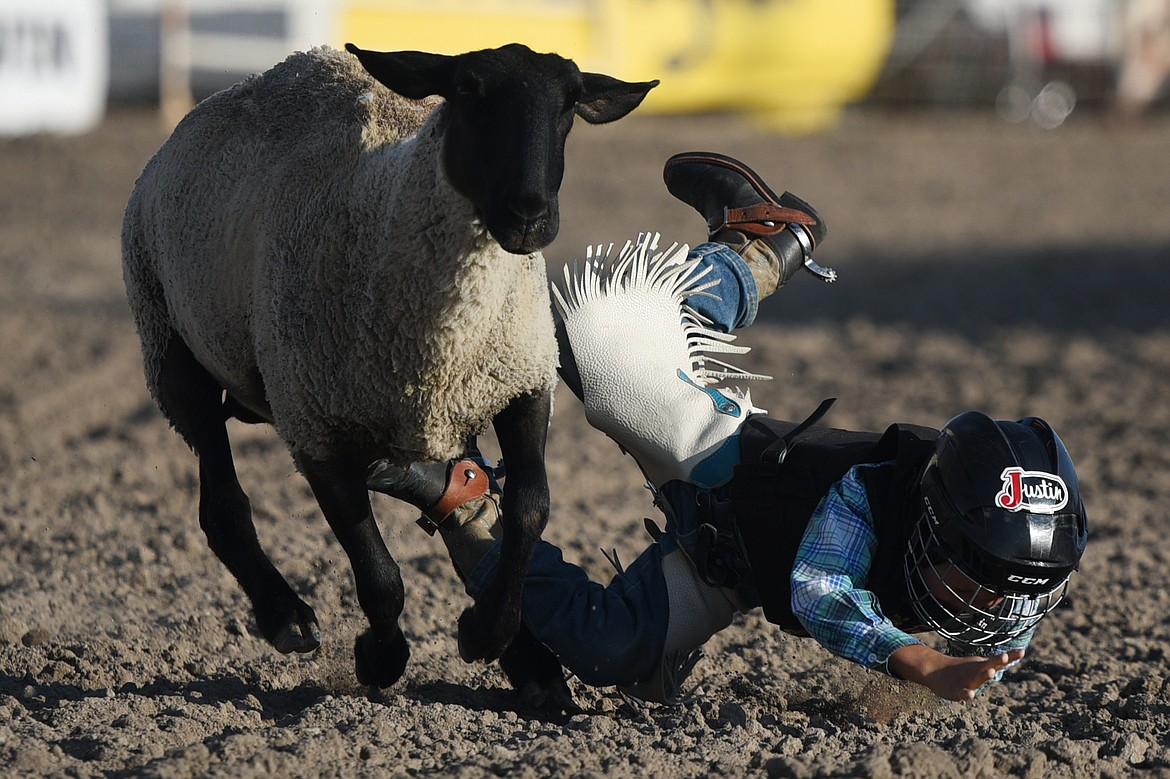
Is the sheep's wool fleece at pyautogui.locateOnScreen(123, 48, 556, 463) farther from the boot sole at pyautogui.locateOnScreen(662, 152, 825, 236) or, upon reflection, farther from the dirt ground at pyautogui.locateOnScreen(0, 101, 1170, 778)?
the boot sole at pyautogui.locateOnScreen(662, 152, 825, 236)

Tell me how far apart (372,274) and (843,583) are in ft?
4.23

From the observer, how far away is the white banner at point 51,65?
13891 millimetres

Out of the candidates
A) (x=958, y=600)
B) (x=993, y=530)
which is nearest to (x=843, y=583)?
(x=958, y=600)

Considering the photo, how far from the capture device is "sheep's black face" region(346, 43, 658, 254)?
115 inches

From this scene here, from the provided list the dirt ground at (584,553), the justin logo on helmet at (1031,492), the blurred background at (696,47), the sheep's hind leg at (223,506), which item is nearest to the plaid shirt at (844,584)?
the dirt ground at (584,553)

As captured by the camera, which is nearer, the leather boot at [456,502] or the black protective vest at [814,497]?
the black protective vest at [814,497]

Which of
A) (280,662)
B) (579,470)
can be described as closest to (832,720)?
(280,662)

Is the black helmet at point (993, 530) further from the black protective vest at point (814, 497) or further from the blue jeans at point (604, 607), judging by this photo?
the blue jeans at point (604, 607)

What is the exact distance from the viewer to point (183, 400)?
4227 mm

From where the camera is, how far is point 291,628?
150 inches

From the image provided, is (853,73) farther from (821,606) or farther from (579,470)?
(821,606)

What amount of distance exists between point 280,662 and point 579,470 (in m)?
2.66

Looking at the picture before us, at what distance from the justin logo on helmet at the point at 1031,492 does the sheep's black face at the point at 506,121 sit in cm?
116

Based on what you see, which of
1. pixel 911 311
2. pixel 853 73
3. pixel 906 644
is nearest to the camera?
pixel 906 644
